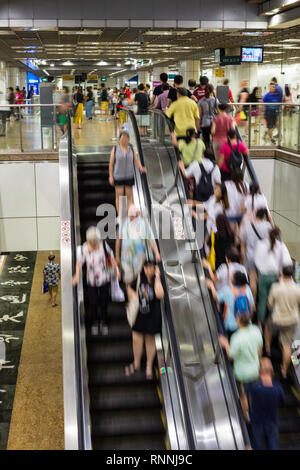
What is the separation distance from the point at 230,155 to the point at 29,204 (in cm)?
703

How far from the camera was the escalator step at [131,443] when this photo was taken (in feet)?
21.2

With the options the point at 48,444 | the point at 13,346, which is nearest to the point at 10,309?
the point at 13,346

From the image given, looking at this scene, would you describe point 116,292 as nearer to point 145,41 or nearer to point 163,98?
point 163,98

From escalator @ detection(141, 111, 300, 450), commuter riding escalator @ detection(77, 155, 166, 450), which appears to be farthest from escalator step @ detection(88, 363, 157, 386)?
escalator @ detection(141, 111, 300, 450)

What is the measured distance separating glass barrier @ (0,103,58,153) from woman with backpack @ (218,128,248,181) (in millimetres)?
6252

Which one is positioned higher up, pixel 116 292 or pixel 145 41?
pixel 145 41

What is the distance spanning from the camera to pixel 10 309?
1332cm

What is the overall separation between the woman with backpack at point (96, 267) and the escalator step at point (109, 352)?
0.54 m

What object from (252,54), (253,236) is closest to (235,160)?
(253,236)

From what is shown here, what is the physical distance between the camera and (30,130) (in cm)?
1428

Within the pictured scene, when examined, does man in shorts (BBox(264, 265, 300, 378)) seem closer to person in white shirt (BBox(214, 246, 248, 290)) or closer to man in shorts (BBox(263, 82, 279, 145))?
person in white shirt (BBox(214, 246, 248, 290))

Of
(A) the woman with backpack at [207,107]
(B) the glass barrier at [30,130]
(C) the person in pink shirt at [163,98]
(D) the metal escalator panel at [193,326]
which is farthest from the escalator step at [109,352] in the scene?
(B) the glass barrier at [30,130]

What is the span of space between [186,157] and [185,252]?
1492mm

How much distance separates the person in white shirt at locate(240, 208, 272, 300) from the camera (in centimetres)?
705
